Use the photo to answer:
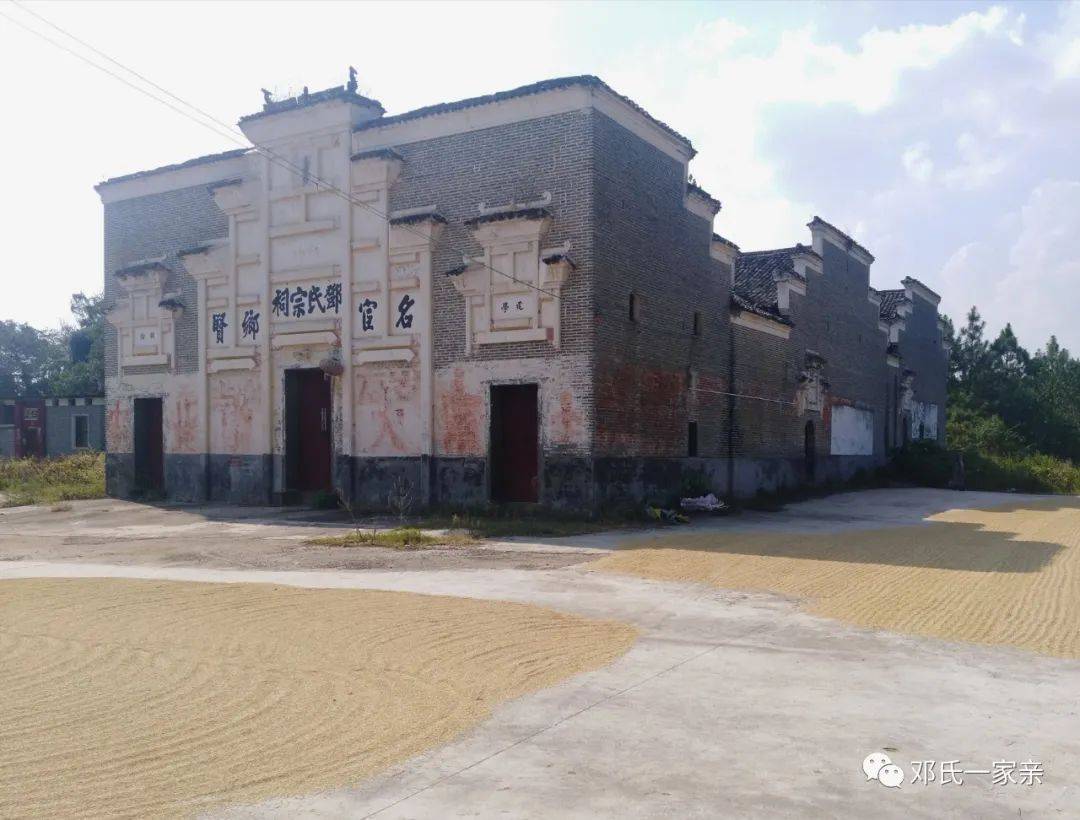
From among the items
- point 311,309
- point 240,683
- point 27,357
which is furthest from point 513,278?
point 27,357

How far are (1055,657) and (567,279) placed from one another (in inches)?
468

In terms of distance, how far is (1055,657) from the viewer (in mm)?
7137

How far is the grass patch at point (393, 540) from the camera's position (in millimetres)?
14367

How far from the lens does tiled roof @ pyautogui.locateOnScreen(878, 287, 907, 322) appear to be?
118ft

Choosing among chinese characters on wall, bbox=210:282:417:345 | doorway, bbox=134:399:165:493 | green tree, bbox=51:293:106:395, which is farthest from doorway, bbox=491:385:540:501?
green tree, bbox=51:293:106:395

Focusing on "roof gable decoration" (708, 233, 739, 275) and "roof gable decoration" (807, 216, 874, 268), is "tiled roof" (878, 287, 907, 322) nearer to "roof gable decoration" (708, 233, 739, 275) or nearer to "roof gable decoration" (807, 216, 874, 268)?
"roof gable decoration" (807, 216, 874, 268)

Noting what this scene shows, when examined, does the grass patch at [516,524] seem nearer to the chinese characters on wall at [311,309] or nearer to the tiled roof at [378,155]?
the chinese characters on wall at [311,309]

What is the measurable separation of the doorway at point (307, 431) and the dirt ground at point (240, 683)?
11619 mm

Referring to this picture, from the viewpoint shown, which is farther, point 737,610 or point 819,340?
point 819,340

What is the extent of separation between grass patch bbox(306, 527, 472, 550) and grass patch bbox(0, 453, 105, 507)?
12.5 m

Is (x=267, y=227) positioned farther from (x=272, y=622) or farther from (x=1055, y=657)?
(x=1055, y=657)

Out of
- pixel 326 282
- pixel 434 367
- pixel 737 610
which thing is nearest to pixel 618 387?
pixel 434 367

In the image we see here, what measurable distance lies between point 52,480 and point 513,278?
17.4 m

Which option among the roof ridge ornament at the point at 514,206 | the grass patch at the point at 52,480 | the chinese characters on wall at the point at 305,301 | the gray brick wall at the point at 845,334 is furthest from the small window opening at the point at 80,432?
the gray brick wall at the point at 845,334
